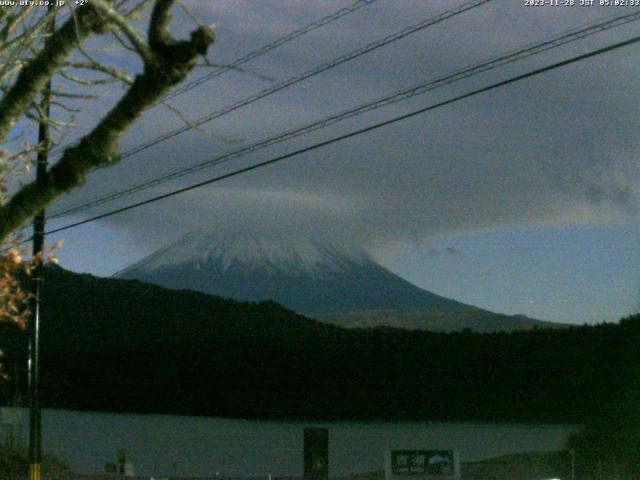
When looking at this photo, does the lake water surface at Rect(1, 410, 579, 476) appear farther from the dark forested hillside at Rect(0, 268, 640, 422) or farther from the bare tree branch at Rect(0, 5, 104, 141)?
the bare tree branch at Rect(0, 5, 104, 141)

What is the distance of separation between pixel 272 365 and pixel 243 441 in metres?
11.9

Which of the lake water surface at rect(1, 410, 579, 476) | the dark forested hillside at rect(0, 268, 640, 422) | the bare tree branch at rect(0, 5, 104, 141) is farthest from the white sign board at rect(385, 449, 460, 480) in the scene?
the dark forested hillside at rect(0, 268, 640, 422)

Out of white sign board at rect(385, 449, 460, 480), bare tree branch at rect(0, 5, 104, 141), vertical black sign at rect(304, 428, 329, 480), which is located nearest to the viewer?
bare tree branch at rect(0, 5, 104, 141)

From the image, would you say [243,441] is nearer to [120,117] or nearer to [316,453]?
[316,453]

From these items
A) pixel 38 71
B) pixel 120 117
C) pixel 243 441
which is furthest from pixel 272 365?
pixel 120 117

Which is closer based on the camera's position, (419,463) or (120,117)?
(120,117)

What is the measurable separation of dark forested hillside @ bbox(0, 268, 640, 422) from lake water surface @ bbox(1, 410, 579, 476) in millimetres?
1301

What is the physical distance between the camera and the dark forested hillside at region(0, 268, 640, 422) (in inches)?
1732

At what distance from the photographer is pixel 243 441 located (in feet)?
134

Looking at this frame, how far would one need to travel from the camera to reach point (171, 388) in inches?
2088

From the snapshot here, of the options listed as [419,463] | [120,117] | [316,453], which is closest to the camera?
[120,117]

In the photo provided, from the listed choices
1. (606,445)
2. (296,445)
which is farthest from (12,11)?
(296,445)

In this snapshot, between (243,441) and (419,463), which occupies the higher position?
(419,463)

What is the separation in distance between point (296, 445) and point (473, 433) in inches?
291
